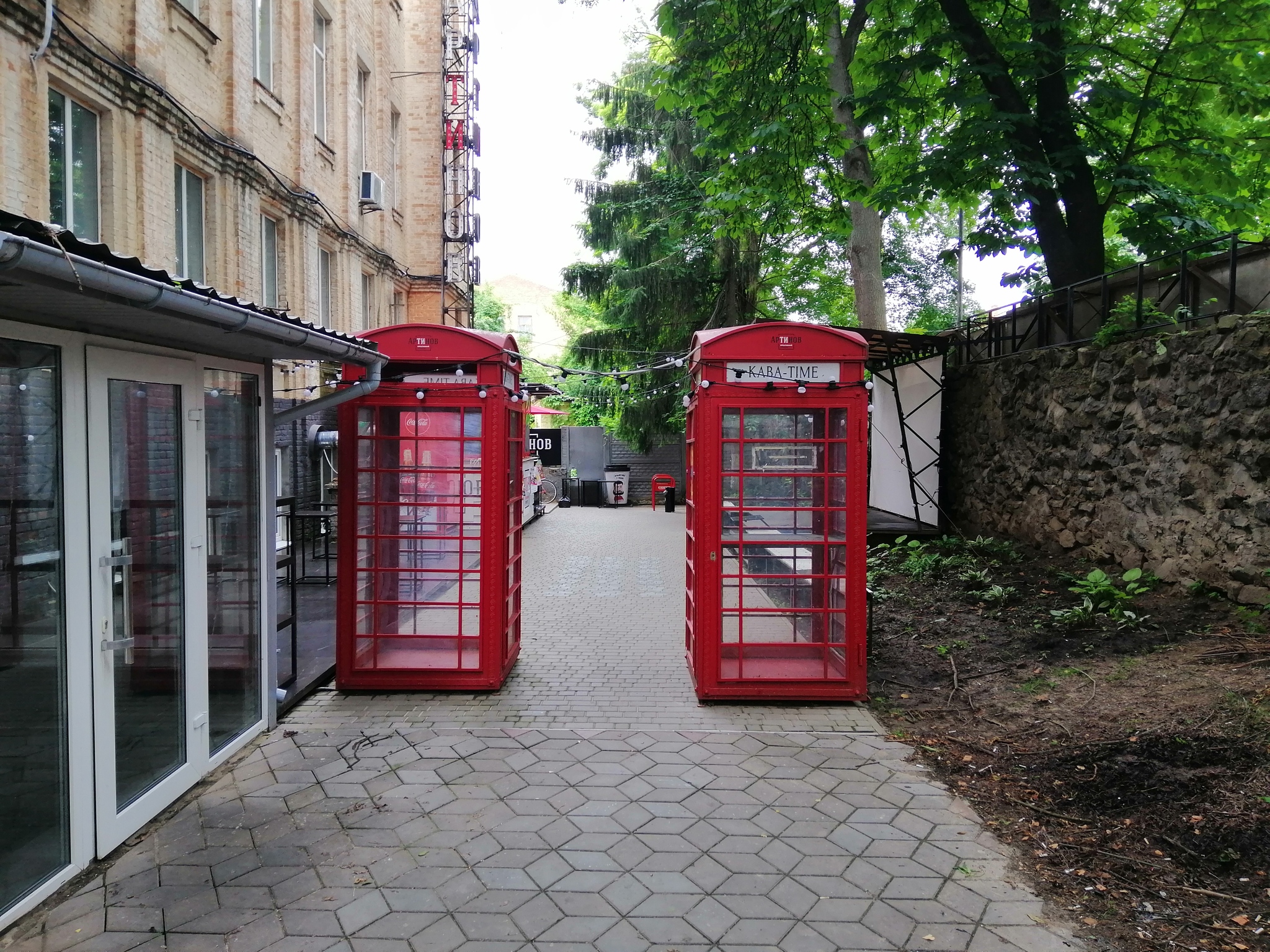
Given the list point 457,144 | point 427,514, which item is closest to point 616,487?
point 457,144

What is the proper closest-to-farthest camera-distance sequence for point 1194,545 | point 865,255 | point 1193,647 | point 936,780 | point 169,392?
point 169,392 < point 936,780 < point 1193,647 < point 1194,545 < point 865,255

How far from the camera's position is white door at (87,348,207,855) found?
12.3 ft

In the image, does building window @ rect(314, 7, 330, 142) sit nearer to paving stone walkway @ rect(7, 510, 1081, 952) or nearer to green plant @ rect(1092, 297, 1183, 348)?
paving stone walkway @ rect(7, 510, 1081, 952)

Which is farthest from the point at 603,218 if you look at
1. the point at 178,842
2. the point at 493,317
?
the point at 493,317

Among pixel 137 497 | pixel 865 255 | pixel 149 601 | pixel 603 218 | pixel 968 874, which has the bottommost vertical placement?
pixel 968 874

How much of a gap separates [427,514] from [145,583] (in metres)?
2.64

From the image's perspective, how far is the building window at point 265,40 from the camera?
1192 cm

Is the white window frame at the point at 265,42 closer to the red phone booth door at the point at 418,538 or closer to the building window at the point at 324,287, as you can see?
the building window at the point at 324,287

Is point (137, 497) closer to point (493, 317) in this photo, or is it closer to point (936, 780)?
point (936, 780)

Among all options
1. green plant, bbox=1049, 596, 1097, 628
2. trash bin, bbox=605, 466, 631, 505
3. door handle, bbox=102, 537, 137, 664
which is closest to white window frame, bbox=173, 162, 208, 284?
door handle, bbox=102, 537, 137, 664

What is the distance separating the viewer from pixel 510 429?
6828 mm

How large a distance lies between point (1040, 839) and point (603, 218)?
847 inches

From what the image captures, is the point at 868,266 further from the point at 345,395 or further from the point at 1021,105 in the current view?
the point at 345,395

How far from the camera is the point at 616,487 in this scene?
88.9 feet
